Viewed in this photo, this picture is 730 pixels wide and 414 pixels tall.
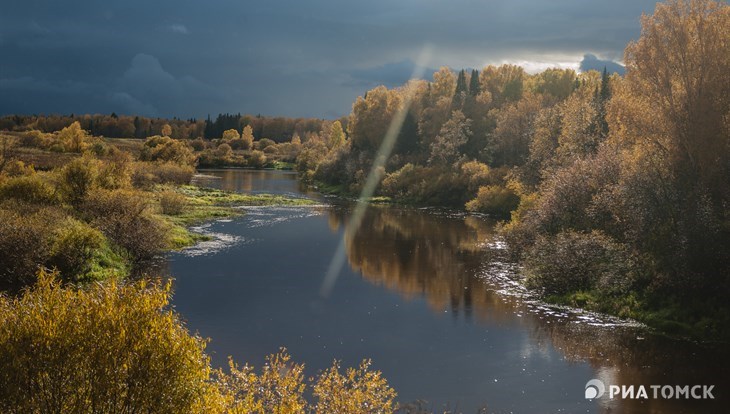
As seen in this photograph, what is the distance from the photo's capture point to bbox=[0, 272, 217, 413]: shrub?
1084cm

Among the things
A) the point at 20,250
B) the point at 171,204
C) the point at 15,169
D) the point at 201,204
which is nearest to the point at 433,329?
the point at 20,250

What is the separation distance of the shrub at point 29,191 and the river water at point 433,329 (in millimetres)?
10563

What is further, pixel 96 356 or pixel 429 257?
pixel 429 257

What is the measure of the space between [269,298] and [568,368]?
16.9 metres

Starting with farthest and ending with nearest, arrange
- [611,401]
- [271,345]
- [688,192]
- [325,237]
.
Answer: [325,237] → [688,192] → [271,345] → [611,401]

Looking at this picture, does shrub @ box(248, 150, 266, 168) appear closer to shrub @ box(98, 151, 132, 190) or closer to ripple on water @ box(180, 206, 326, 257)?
ripple on water @ box(180, 206, 326, 257)

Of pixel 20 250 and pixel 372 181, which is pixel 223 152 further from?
pixel 20 250

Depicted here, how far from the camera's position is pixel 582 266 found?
35.5m

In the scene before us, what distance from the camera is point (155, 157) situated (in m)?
115

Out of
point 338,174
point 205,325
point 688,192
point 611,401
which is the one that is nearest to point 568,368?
point 611,401

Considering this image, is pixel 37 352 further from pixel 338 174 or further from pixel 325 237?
pixel 338 174

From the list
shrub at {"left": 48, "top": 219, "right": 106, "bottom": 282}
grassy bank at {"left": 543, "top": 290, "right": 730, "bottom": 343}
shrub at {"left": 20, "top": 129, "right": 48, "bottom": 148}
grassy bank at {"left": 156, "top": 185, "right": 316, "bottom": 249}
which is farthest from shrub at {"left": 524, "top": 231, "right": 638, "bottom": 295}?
shrub at {"left": 20, "top": 129, "right": 48, "bottom": 148}

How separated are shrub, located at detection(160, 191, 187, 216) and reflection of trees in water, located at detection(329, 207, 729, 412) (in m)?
16.8

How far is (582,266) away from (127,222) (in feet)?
97.0
